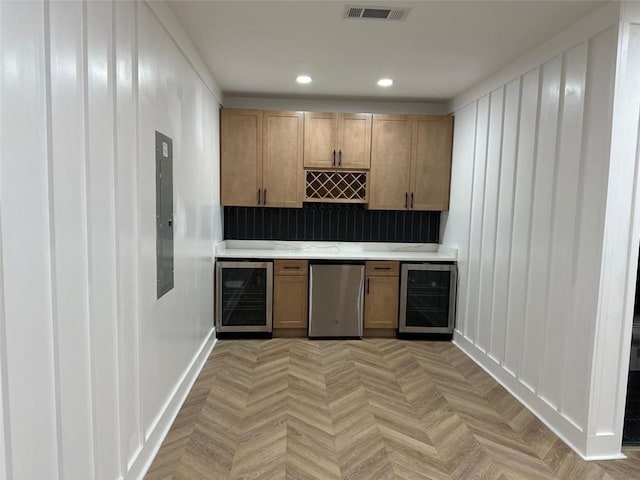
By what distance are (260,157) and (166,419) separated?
9.39 ft

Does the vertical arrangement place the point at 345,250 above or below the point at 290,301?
above

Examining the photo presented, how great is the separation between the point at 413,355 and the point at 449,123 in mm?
2597

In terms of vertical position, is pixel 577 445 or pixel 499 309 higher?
pixel 499 309

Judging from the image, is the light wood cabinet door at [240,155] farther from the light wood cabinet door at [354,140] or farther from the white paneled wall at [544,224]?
the white paneled wall at [544,224]

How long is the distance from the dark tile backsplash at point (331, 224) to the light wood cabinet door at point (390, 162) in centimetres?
36

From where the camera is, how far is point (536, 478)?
2.24 meters

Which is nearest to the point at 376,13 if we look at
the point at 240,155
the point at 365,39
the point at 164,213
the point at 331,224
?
the point at 365,39

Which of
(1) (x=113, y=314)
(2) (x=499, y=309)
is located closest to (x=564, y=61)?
(2) (x=499, y=309)

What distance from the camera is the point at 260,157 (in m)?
4.57

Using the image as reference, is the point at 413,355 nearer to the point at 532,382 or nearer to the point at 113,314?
the point at 532,382

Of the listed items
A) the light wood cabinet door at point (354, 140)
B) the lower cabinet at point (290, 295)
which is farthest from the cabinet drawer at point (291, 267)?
the light wood cabinet door at point (354, 140)

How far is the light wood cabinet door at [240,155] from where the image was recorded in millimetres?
4512

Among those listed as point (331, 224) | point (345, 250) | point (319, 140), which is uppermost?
point (319, 140)

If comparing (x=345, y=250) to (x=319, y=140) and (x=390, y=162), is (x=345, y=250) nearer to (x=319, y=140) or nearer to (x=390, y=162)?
(x=390, y=162)
